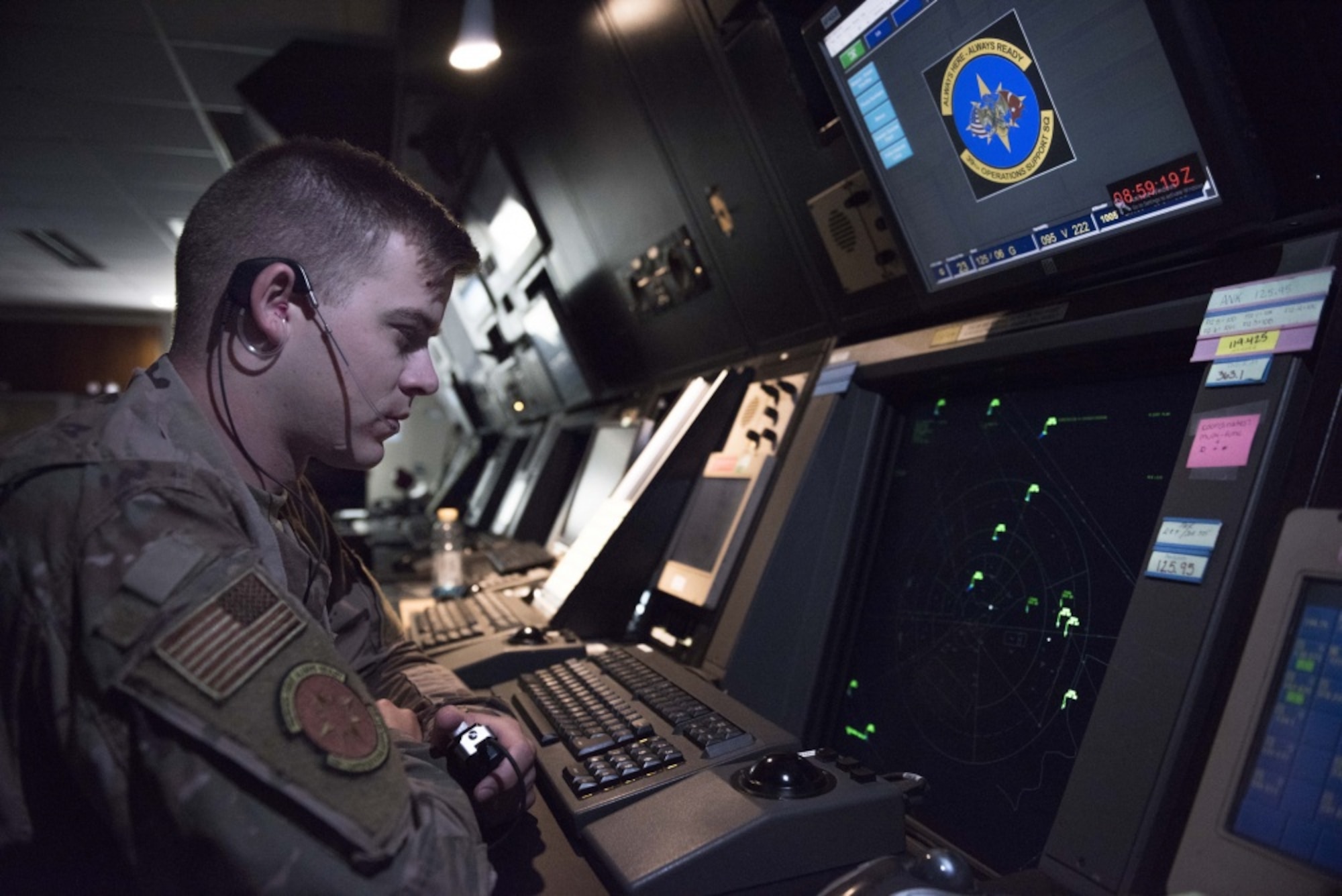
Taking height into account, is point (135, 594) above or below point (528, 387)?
below

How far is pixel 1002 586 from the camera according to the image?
997 millimetres

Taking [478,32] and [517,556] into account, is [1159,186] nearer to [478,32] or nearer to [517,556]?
[478,32]

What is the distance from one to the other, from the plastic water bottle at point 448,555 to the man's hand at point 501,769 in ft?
4.27

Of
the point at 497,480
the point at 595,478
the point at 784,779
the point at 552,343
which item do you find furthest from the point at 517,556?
the point at 784,779

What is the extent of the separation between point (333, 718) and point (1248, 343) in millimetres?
849

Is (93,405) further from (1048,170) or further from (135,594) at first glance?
(1048,170)

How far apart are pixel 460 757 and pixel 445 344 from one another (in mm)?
4638

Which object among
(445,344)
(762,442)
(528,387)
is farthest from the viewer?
(445,344)

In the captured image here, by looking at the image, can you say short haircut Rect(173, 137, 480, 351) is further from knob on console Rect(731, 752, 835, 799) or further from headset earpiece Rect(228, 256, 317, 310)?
knob on console Rect(731, 752, 835, 799)

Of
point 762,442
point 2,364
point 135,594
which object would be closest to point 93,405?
point 135,594

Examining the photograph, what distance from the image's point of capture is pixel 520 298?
10.4 ft

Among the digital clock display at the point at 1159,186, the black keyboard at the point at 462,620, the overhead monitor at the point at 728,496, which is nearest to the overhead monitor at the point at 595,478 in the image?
the black keyboard at the point at 462,620

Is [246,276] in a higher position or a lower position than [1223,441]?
lower

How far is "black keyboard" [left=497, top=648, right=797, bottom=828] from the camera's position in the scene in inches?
32.4
